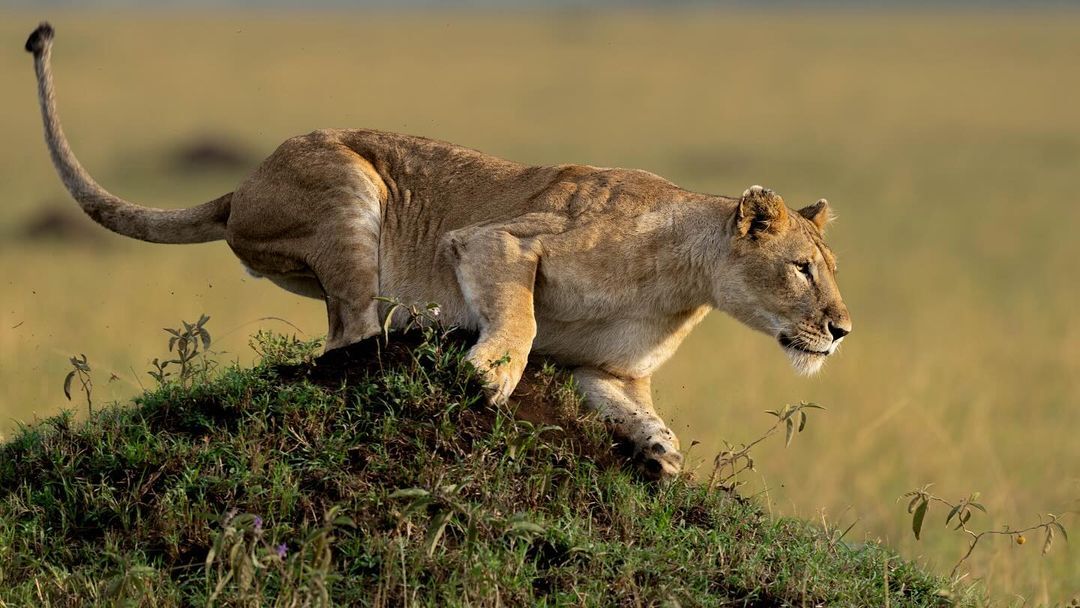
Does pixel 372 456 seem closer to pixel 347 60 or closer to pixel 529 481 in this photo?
pixel 529 481

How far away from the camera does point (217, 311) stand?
15.3 m

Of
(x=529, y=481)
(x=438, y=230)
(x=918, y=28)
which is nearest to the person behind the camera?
(x=529, y=481)

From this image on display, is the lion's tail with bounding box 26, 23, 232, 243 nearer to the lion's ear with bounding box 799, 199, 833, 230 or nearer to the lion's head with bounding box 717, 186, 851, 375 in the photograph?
the lion's head with bounding box 717, 186, 851, 375

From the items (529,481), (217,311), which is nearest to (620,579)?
(529,481)

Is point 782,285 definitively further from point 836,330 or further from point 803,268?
point 836,330

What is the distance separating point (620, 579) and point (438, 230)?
94.7 inches

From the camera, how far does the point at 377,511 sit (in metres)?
5.09

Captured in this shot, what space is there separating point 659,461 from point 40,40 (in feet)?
→ 11.9

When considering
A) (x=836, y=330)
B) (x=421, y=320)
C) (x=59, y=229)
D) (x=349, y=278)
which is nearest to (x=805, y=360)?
(x=836, y=330)

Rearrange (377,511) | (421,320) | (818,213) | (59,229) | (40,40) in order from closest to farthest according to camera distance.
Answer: (377,511), (421,320), (818,213), (40,40), (59,229)

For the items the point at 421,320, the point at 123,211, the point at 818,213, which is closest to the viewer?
the point at 421,320

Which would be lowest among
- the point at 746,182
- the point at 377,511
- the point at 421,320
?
the point at 377,511

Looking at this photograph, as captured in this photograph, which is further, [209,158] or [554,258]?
[209,158]

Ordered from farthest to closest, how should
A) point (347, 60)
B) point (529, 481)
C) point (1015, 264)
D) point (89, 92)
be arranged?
1. point (347, 60)
2. point (89, 92)
3. point (1015, 264)
4. point (529, 481)
